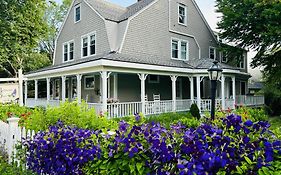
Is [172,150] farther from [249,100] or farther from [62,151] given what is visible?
[249,100]

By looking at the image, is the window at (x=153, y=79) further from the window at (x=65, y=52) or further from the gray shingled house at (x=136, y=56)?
the window at (x=65, y=52)

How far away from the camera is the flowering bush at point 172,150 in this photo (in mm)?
2197

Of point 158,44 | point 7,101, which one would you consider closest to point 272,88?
point 158,44

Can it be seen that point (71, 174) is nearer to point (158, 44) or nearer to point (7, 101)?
point (7, 101)

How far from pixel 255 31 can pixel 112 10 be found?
12032 mm

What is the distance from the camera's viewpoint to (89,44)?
19.0m

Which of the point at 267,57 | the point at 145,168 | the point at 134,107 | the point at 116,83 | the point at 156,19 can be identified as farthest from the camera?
the point at 267,57

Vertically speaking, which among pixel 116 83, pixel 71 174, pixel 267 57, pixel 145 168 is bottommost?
pixel 71 174

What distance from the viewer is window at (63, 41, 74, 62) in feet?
69.9

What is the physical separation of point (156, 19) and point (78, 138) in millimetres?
16799

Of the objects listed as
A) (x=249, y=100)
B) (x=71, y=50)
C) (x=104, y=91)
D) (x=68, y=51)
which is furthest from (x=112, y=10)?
(x=249, y=100)

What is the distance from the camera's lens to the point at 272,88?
76.4 feet

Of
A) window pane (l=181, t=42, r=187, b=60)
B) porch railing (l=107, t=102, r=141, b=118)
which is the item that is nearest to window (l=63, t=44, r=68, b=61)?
porch railing (l=107, t=102, r=141, b=118)

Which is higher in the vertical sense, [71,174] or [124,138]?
[124,138]
